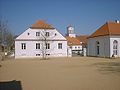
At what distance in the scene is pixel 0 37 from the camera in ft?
131

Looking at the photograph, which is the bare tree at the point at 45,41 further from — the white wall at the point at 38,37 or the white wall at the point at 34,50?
the white wall at the point at 34,50

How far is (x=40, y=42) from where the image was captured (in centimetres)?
4497

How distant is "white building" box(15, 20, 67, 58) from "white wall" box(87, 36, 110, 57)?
7.85 meters

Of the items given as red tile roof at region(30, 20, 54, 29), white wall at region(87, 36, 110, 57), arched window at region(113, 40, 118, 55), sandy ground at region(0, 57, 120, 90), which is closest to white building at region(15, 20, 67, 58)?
red tile roof at region(30, 20, 54, 29)

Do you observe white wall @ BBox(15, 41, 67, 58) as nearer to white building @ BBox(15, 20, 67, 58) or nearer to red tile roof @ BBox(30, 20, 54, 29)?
white building @ BBox(15, 20, 67, 58)

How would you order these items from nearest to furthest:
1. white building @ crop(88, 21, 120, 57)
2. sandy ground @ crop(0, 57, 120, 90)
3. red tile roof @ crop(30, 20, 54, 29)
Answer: sandy ground @ crop(0, 57, 120, 90), white building @ crop(88, 21, 120, 57), red tile roof @ crop(30, 20, 54, 29)

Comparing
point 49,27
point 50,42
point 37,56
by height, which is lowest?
point 37,56

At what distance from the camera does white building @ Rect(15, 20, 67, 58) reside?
143 feet

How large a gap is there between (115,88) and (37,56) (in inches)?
1385

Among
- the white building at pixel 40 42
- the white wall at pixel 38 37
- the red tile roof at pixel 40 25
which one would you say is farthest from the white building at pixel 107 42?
the red tile roof at pixel 40 25

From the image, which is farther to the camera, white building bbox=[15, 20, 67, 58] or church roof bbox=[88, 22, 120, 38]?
white building bbox=[15, 20, 67, 58]

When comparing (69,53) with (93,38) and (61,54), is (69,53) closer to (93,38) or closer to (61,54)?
(61,54)

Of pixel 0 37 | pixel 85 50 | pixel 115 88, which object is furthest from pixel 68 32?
pixel 115 88

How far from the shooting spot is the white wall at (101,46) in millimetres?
43156
